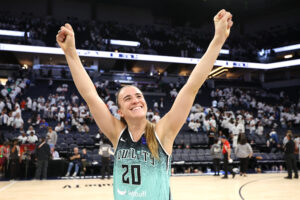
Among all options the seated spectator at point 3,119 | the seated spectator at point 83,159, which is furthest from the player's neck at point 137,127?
the seated spectator at point 3,119

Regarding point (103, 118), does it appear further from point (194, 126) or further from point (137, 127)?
point (194, 126)

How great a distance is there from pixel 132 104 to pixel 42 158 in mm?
9745

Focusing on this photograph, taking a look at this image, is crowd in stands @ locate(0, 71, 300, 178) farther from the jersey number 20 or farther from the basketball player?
the jersey number 20

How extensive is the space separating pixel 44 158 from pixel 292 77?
102ft

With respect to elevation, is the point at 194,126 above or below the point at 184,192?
above

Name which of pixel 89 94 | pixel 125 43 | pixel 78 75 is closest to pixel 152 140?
pixel 89 94

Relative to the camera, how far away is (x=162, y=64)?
3117cm

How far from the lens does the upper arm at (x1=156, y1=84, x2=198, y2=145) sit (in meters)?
1.38

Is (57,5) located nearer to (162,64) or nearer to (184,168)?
(162,64)

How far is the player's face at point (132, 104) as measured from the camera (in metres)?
1.45

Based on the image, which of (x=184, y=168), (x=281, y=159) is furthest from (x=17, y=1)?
(x=281, y=159)

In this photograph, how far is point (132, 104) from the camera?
1470mm

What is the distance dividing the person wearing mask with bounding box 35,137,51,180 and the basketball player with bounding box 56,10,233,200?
946 centimetres

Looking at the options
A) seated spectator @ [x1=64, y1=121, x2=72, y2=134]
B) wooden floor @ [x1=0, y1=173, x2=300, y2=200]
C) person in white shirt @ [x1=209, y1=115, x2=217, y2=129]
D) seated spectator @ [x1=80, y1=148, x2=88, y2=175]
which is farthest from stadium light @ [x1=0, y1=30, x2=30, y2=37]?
wooden floor @ [x1=0, y1=173, x2=300, y2=200]
